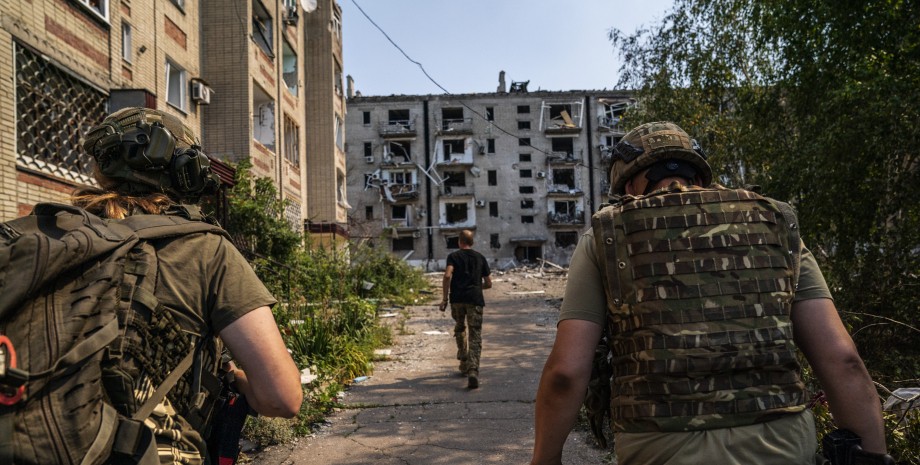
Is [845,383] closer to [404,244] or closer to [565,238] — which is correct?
[404,244]

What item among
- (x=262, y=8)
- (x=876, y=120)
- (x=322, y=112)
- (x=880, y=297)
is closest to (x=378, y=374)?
(x=880, y=297)

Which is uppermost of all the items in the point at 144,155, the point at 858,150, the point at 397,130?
the point at 397,130

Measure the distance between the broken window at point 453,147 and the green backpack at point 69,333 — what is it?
51.7 m

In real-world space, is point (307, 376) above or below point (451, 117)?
below

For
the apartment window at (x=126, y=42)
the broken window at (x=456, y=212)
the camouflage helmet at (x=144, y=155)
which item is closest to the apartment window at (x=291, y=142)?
the apartment window at (x=126, y=42)

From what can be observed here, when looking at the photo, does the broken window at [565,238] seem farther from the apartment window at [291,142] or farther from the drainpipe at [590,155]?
the apartment window at [291,142]

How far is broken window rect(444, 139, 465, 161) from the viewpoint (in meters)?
52.9

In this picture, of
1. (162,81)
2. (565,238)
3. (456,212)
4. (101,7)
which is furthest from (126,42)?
(565,238)

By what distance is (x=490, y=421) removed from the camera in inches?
248

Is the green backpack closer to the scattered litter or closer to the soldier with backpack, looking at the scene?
the soldier with backpack

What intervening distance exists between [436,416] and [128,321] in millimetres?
5255

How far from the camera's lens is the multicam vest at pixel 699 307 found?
181cm

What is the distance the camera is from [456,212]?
173ft

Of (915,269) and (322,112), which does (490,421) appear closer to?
(915,269)
